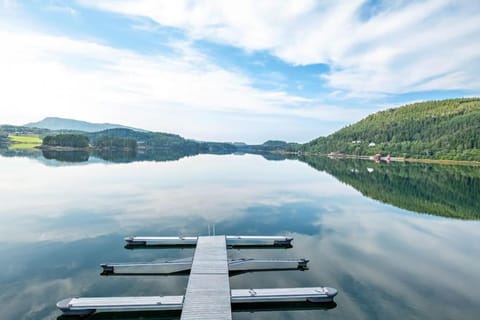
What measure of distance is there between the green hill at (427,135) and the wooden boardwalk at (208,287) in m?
116

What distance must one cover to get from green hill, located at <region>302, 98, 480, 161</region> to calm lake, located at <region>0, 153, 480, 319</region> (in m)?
87.2

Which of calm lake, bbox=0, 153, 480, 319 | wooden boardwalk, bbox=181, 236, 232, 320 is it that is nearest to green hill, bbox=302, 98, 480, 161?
calm lake, bbox=0, 153, 480, 319

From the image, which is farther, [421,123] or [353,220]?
[421,123]

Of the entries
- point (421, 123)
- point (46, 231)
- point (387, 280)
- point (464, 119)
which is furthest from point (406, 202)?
point (421, 123)

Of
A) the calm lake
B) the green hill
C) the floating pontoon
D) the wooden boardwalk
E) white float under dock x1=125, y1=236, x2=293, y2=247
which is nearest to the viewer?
the wooden boardwalk

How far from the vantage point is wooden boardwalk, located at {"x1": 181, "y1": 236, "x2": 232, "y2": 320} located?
423 inches

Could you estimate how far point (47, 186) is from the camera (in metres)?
39.8

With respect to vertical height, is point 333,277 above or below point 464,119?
below

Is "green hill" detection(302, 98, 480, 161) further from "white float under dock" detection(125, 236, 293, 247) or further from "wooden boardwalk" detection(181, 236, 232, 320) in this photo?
"wooden boardwalk" detection(181, 236, 232, 320)

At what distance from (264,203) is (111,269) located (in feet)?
65.8

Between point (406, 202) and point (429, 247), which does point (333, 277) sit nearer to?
point (429, 247)

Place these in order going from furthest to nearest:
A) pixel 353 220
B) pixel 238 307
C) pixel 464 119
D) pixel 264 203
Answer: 1. pixel 464 119
2. pixel 264 203
3. pixel 353 220
4. pixel 238 307

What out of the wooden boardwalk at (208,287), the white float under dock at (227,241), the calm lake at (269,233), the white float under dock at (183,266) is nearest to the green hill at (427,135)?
the calm lake at (269,233)

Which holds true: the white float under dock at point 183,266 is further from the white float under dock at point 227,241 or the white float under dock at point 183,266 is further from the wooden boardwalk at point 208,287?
the white float under dock at point 227,241
